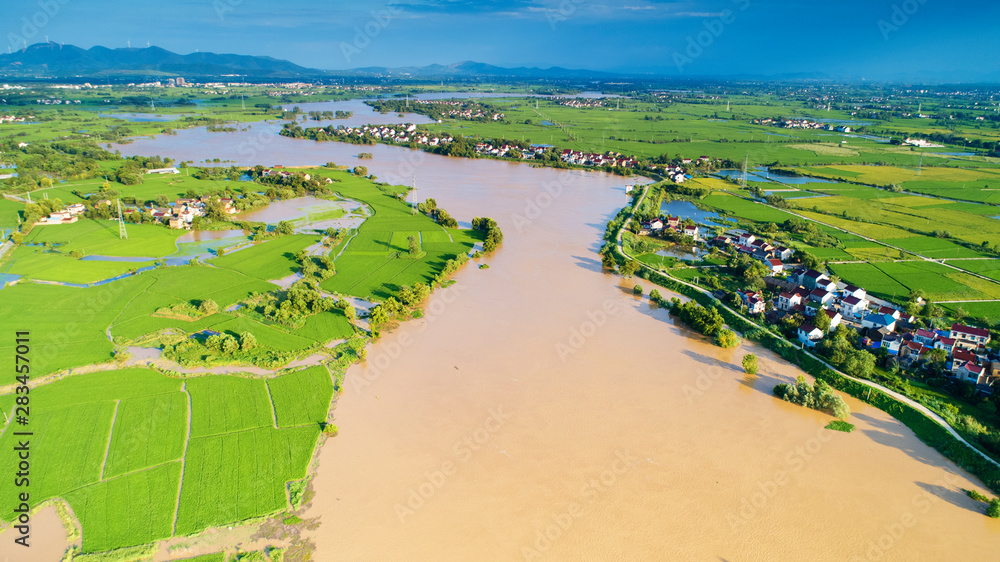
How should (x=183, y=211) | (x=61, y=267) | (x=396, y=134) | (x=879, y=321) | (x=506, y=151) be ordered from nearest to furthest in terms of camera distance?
(x=879, y=321)
(x=61, y=267)
(x=183, y=211)
(x=506, y=151)
(x=396, y=134)

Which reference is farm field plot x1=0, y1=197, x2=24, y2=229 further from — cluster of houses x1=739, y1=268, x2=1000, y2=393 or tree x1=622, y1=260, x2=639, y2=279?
cluster of houses x1=739, y1=268, x2=1000, y2=393

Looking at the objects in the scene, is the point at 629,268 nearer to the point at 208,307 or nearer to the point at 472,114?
the point at 208,307

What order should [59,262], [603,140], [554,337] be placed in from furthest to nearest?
[603,140], [59,262], [554,337]

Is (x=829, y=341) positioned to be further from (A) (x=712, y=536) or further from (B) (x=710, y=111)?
(B) (x=710, y=111)

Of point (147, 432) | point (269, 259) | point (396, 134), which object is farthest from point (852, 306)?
point (396, 134)

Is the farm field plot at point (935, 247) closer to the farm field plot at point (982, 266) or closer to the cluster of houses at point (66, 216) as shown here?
the farm field plot at point (982, 266)

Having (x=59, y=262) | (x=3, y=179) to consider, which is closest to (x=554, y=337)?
(x=59, y=262)

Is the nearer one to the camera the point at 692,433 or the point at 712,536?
the point at 712,536
